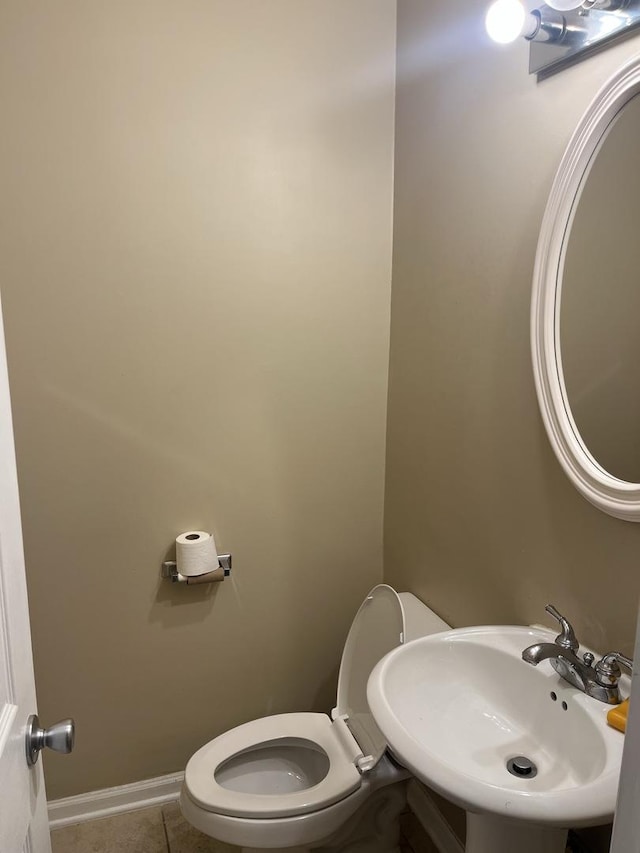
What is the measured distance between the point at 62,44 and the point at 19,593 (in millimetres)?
1391

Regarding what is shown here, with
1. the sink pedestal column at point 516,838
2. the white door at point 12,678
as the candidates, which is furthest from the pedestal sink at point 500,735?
the white door at point 12,678

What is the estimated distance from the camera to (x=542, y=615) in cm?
127

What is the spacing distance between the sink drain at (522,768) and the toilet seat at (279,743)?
0.50 m

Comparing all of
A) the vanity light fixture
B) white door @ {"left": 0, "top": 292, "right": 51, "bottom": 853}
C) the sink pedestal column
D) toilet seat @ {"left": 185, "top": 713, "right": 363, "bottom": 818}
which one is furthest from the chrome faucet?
the vanity light fixture

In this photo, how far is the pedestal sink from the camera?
0.85 metres

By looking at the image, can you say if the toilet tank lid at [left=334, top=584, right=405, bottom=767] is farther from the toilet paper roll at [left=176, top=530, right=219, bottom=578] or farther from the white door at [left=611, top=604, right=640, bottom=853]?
the white door at [left=611, top=604, right=640, bottom=853]

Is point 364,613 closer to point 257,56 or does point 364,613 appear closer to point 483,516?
point 483,516

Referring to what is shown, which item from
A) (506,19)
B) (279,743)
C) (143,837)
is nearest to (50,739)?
(279,743)

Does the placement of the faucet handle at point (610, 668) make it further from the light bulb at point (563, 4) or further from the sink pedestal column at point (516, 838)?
the light bulb at point (563, 4)

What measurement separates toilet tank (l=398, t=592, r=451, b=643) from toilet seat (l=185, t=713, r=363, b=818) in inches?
12.9

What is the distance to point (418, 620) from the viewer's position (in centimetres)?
163

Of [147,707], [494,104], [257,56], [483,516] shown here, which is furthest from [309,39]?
[147,707]

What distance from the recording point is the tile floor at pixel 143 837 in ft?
5.71

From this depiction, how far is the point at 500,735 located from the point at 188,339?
126 centimetres
